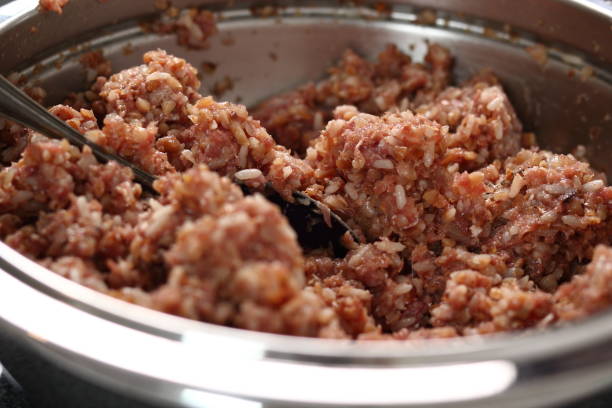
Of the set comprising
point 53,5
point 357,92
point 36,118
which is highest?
point 357,92

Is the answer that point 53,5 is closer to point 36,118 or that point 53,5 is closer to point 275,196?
point 36,118

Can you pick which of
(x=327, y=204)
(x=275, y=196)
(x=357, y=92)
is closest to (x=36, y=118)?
(x=275, y=196)

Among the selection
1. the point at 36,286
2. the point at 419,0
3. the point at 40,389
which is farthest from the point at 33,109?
the point at 419,0

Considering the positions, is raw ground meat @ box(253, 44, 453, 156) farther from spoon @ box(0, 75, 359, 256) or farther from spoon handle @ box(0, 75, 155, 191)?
spoon handle @ box(0, 75, 155, 191)

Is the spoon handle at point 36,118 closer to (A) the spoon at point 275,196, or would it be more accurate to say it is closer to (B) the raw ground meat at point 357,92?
(A) the spoon at point 275,196

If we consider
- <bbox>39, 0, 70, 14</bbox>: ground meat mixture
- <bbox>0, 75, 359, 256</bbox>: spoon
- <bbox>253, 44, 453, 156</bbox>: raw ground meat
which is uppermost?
<bbox>253, 44, 453, 156</bbox>: raw ground meat

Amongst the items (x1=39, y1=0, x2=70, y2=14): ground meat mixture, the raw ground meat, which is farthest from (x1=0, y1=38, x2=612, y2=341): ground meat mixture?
(x1=39, y1=0, x2=70, y2=14): ground meat mixture
